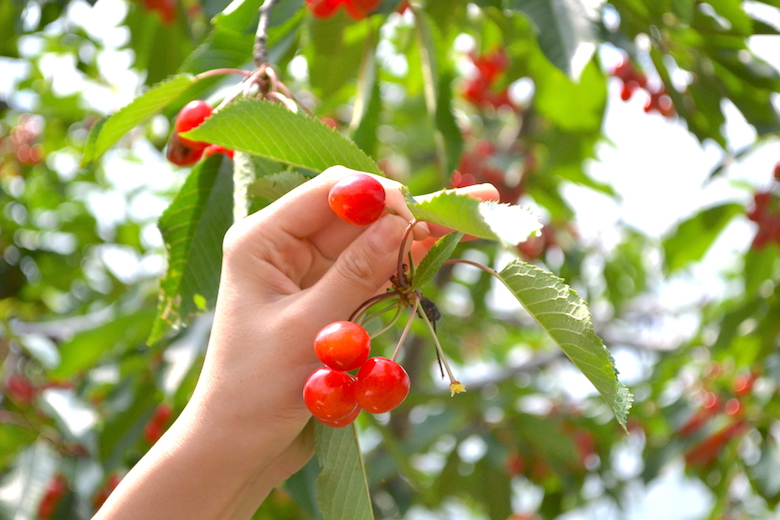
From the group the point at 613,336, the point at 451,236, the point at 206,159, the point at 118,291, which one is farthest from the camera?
the point at 613,336

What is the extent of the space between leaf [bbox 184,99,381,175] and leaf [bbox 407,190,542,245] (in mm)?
195

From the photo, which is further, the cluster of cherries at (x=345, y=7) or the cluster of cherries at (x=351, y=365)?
the cluster of cherries at (x=345, y=7)

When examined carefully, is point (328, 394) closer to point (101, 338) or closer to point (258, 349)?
point (258, 349)

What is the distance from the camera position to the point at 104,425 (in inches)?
75.0

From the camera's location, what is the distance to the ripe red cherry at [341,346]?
2.32 ft

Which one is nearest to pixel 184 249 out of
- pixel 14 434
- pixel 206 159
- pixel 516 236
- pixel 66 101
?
pixel 206 159

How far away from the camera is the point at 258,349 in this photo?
2.54 feet

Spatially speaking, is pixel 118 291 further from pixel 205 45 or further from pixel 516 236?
pixel 516 236

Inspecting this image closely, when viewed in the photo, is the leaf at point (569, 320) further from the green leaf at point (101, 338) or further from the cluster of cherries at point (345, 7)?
the green leaf at point (101, 338)

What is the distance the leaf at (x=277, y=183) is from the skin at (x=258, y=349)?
8 centimetres

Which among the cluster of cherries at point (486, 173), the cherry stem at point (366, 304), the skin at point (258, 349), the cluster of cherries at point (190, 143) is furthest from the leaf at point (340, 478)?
the cluster of cherries at point (486, 173)

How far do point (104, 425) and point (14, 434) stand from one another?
44cm

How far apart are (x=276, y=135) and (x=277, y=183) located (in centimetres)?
7

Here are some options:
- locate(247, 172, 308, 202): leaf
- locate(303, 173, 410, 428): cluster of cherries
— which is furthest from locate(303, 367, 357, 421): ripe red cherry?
locate(247, 172, 308, 202): leaf
